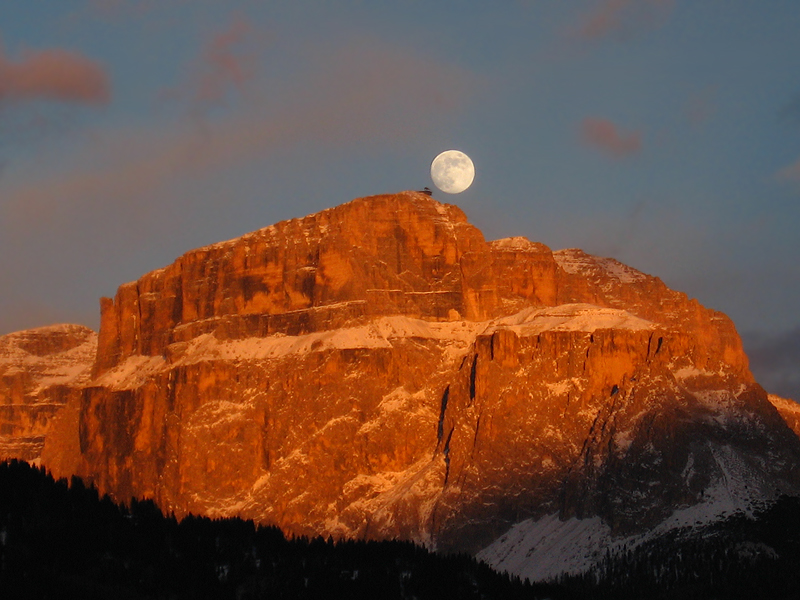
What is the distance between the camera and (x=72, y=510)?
651 ft

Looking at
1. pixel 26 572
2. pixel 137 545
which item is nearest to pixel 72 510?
pixel 137 545

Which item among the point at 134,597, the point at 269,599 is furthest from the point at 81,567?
the point at 269,599

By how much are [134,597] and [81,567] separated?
5060 mm

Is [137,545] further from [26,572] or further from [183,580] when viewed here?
[26,572]

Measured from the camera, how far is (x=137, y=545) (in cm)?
19900

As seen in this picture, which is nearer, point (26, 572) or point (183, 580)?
point (26, 572)

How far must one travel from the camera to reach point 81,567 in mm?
188375

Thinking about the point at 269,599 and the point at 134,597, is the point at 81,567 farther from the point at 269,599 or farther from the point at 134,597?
the point at 269,599

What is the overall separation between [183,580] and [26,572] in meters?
19.7

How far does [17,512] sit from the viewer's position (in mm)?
Answer: 192125

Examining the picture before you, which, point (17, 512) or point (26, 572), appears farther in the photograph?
point (17, 512)

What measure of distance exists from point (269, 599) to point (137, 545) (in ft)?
37.2

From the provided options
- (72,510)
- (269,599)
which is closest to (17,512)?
(72,510)

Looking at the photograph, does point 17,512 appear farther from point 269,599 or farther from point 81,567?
point 269,599
